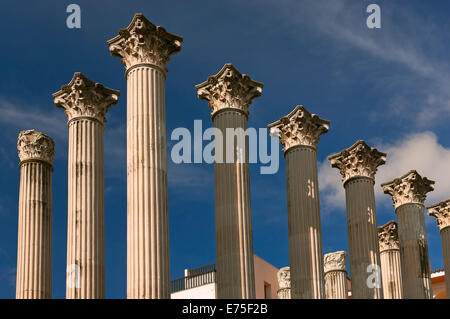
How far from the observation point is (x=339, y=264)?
8294cm

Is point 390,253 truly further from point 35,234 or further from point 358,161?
point 35,234

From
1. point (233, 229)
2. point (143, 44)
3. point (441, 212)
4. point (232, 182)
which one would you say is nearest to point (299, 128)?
point (232, 182)

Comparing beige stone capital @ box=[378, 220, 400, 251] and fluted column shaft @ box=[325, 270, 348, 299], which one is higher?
beige stone capital @ box=[378, 220, 400, 251]

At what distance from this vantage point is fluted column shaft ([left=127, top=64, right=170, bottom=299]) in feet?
158

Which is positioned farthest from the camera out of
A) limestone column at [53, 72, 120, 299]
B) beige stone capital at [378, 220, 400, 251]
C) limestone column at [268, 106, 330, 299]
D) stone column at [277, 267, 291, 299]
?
stone column at [277, 267, 291, 299]

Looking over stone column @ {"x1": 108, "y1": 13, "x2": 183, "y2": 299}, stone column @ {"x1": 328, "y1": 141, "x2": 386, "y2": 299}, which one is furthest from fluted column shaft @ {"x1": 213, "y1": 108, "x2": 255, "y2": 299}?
stone column @ {"x1": 328, "y1": 141, "x2": 386, "y2": 299}

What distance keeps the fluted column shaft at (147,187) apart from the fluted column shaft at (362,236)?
17073 millimetres

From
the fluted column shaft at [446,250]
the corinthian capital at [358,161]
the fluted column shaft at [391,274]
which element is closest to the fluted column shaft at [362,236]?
the corinthian capital at [358,161]

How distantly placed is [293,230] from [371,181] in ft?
28.3

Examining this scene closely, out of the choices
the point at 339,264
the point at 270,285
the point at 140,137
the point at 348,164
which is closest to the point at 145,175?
the point at 140,137

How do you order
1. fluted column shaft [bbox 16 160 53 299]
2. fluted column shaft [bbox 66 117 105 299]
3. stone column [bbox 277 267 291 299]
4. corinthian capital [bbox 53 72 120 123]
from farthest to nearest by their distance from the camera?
stone column [bbox 277 267 291 299]
fluted column shaft [bbox 16 160 53 299]
corinthian capital [bbox 53 72 120 123]
fluted column shaft [bbox 66 117 105 299]

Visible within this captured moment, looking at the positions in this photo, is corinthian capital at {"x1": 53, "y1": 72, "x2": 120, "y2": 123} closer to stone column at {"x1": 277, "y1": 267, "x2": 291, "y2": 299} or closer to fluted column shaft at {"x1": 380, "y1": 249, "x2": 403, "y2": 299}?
fluted column shaft at {"x1": 380, "y1": 249, "x2": 403, "y2": 299}

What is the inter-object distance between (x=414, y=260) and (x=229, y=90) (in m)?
19.4

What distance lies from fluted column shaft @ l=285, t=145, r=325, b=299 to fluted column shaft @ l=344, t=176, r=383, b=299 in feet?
13.7
